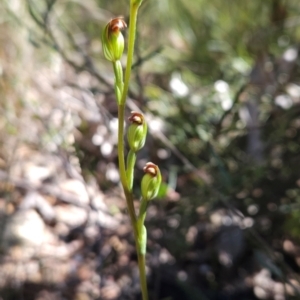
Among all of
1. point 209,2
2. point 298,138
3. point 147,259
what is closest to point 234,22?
point 209,2

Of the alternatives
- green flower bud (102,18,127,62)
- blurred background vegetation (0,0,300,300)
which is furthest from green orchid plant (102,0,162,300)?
blurred background vegetation (0,0,300,300)

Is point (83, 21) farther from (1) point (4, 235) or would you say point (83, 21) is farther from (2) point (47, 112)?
(1) point (4, 235)

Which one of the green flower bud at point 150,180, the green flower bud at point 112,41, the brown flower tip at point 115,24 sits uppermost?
the brown flower tip at point 115,24

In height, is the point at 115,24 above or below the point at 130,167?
above

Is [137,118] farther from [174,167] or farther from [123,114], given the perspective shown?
[174,167]

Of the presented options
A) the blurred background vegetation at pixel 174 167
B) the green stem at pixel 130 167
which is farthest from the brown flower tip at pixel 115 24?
the blurred background vegetation at pixel 174 167

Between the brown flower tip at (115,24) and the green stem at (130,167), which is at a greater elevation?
the brown flower tip at (115,24)

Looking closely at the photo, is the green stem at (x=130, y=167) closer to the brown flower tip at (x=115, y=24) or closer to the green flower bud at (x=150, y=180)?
the green flower bud at (x=150, y=180)

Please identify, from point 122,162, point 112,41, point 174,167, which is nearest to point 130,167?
point 122,162
